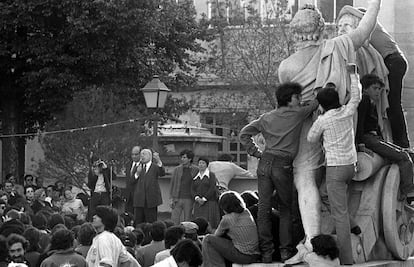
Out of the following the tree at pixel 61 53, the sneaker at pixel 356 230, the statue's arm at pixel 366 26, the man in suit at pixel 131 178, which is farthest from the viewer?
the tree at pixel 61 53

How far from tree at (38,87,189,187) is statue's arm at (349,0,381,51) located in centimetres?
1920

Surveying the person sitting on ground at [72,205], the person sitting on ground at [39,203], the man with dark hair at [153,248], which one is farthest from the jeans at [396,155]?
the person sitting on ground at [72,205]

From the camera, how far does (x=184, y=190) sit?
22672 millimetres

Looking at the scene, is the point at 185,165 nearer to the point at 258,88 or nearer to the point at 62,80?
the point at 62,80

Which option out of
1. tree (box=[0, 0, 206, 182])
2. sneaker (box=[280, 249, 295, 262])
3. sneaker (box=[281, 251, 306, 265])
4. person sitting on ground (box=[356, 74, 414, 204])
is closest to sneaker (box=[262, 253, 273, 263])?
sneaker (box=[280, 249, 295, 262])

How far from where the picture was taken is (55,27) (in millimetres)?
44688

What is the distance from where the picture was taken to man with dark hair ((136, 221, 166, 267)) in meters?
14.9

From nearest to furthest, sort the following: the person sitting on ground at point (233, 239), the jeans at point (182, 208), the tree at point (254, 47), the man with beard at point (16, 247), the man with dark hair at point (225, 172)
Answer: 1. the man with beard at point (16, 247)
2. the person sitting on ground at point (233, 239)
3. the jeans at point (182, 208)
4. the man with dark hair at point (225, 172)
5. the tree at point (254, 47)

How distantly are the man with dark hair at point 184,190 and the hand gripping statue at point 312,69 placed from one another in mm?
9277

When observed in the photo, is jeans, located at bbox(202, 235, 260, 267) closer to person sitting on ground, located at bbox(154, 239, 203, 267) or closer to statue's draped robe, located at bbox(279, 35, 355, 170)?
statue's draped robe, located at bbox(279, 35, 355, 170)

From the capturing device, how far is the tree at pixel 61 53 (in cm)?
4334

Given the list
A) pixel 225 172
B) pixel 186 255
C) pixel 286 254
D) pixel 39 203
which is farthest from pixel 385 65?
pixel 39 203

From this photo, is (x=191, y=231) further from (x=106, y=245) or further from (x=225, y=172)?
(x=225, y=172)

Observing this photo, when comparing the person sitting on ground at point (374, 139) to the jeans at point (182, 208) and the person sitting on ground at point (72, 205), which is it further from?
the person sitting on ground at point (72, 205)
